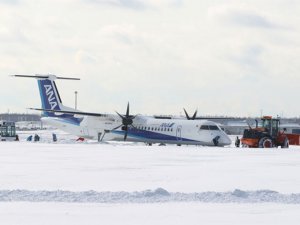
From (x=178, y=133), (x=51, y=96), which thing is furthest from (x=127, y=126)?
(x=51, y=96)

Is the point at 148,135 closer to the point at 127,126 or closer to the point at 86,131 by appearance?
the point at 127,126

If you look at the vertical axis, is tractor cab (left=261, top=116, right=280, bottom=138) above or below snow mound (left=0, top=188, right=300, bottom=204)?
above

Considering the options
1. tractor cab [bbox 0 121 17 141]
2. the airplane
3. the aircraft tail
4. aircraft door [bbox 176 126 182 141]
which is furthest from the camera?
tractor cab [bbox 0 121 17 141]

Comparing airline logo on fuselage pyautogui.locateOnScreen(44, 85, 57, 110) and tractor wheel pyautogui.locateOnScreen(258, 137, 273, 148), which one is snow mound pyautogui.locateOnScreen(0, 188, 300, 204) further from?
airline logo on fuselage pyautogui.locateOnScreen(44, 85, 57, 110)

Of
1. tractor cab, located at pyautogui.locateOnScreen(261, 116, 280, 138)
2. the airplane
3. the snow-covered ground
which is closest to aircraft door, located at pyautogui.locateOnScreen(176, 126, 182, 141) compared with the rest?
the airplane

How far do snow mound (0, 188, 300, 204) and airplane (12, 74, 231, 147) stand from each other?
1098 inches

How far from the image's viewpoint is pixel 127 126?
46781 mm

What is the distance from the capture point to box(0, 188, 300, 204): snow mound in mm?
A: 12961
